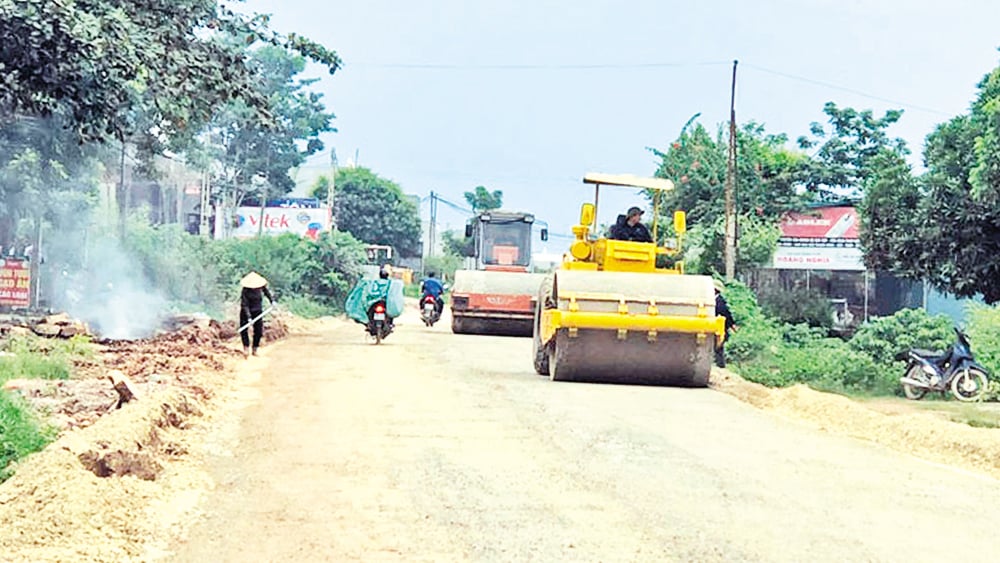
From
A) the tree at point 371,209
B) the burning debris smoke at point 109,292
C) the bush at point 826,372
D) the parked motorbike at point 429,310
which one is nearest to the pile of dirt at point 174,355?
the bush at point 826,372

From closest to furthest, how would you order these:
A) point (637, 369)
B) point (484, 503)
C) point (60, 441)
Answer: point (484, 503)
point (60, 441)
point (637, 369)

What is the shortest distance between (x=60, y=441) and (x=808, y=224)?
125 feet

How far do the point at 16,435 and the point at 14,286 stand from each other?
94.6ft

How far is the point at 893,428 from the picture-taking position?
1411cm

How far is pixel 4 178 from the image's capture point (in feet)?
133

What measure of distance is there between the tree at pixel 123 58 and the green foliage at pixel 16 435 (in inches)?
213

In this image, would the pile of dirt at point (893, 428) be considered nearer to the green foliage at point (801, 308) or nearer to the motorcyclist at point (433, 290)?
the motorcyclist at point (433, 290)

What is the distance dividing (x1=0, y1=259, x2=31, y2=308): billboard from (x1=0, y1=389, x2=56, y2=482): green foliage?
27.3 meters

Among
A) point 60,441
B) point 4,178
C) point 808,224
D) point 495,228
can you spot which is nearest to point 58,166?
point 4,178

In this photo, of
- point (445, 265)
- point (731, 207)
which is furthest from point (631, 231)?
point (445, 265)

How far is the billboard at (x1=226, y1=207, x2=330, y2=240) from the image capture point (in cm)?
7631

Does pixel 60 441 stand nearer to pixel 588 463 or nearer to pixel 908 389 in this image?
pixel 588 463

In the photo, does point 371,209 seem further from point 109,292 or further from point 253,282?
point 253,282

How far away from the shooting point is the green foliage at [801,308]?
39000 millimetres
